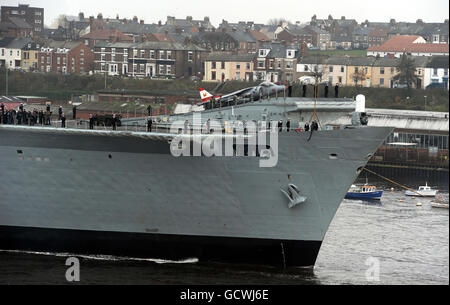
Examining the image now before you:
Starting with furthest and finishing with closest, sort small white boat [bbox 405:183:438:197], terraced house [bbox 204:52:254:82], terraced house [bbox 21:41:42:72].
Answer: terraced house [bbox 21:41:42:72]
terraced house [bbox 204:52:254:82]
small white boat [bbox 405:183:438:197]

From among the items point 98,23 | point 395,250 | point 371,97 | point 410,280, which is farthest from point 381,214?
point 98,23

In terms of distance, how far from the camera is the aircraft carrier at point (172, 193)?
25.8m

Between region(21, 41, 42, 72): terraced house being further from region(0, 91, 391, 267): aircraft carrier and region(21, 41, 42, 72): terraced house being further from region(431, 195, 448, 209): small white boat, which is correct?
region(0, 91, 391, 267): aircraft carrier

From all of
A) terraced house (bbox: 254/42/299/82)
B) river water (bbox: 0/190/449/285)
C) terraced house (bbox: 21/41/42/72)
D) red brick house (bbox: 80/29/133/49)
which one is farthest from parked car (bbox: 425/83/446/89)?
river water (bbox: 0/190/449/285)

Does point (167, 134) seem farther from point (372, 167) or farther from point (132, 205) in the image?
point (372, 167)

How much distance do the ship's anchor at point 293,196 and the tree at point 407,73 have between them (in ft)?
188

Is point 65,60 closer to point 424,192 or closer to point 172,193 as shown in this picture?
point 424,192

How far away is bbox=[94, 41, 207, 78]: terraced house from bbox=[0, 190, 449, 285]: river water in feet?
168

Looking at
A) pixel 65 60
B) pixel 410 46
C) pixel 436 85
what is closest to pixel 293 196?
pixel 436 85

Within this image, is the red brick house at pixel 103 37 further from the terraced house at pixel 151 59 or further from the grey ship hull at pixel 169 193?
the grey ship hull at pixel 169 193

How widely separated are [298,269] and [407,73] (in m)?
57.3

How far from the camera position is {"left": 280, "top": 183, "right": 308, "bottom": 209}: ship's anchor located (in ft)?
84.2

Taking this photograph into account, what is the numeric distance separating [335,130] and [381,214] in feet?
54.9

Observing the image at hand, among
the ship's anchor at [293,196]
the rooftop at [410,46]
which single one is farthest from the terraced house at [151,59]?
the ship's anchor at [293,196]
